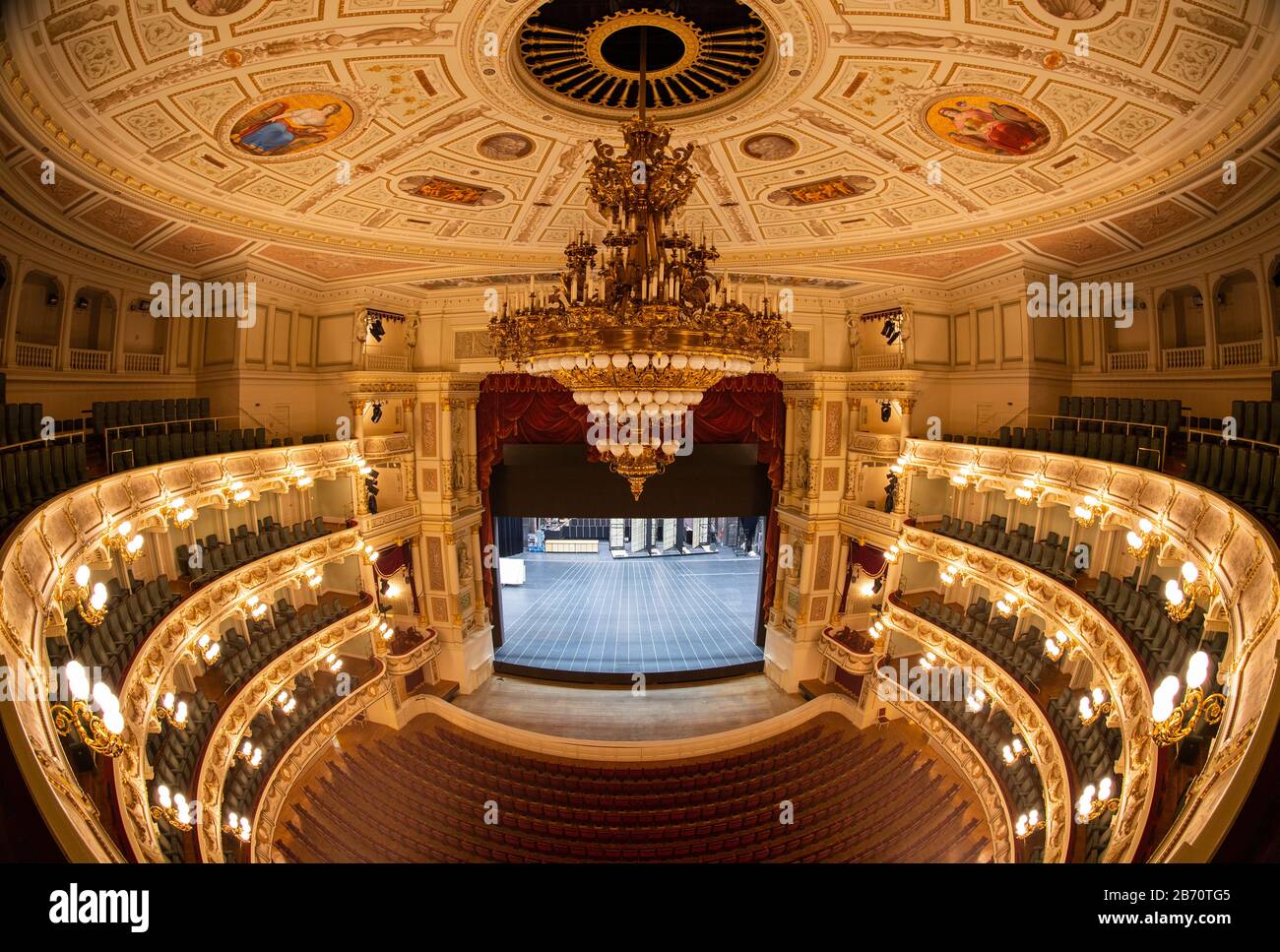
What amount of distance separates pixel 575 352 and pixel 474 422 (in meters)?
11.8

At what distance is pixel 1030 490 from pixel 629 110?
9736 millimetres

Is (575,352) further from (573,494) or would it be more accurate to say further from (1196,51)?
(573,494)

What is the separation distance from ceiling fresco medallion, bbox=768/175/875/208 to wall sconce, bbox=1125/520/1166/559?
6293 mm

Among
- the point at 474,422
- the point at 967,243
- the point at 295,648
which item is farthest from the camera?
the point at 474,422

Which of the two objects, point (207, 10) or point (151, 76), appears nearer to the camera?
point (207, 10)

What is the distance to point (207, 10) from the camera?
16.2 feet

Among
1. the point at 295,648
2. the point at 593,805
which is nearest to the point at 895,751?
the point at 593,805

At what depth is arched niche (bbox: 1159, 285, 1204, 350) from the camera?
1060cm

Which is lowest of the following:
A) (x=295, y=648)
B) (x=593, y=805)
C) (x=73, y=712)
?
(x=593, y=805)

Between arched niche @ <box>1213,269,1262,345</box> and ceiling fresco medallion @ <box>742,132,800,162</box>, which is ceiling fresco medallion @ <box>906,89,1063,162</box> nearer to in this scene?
ceiling fresco medallion @ <box>742,132,800,162</box>

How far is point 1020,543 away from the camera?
11.0 metres
